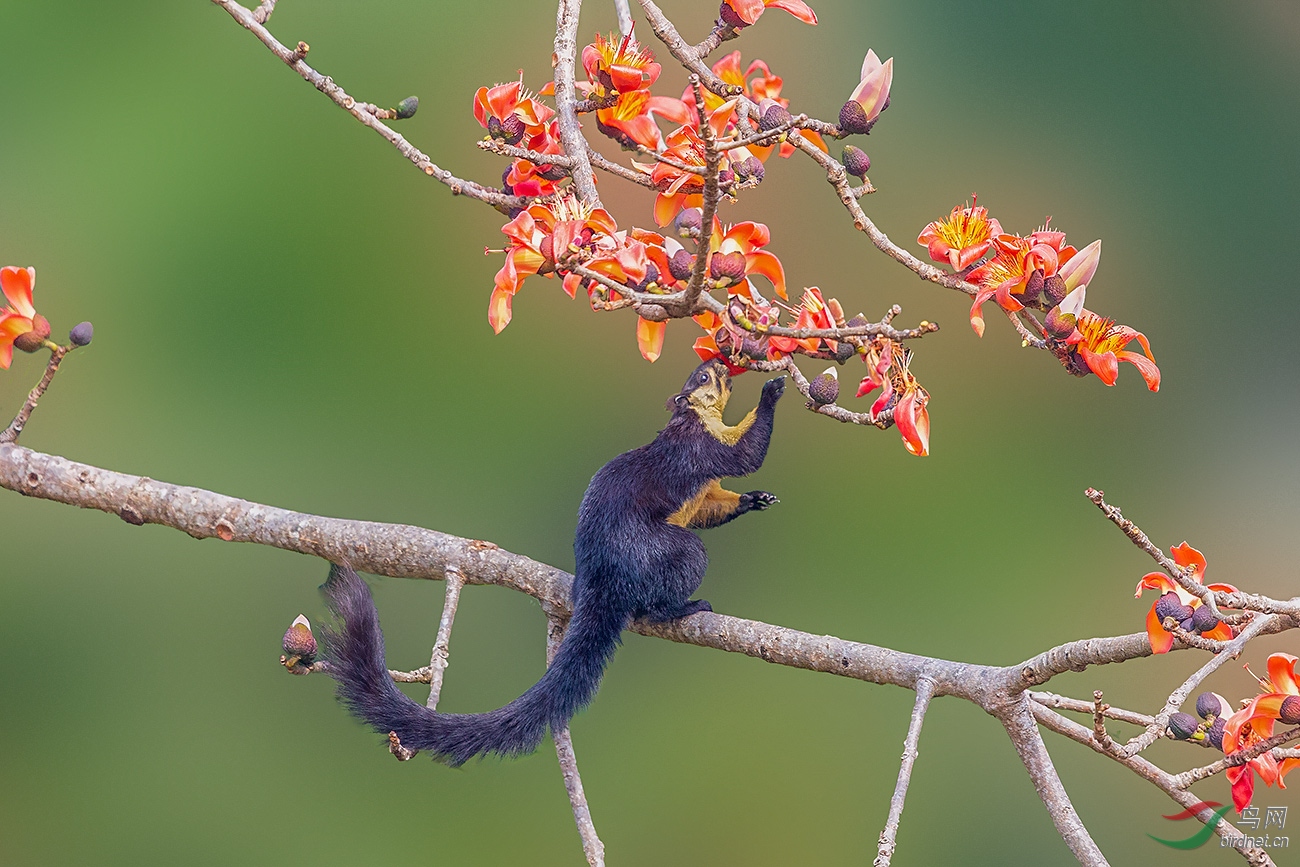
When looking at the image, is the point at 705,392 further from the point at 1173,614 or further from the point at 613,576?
the point at 1173,614

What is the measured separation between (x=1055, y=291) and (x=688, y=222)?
9.8 inches

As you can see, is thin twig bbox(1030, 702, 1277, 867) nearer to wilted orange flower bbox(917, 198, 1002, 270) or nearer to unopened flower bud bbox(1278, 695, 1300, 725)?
unopened flower bud bbox(1278, 695, 1300, 725)

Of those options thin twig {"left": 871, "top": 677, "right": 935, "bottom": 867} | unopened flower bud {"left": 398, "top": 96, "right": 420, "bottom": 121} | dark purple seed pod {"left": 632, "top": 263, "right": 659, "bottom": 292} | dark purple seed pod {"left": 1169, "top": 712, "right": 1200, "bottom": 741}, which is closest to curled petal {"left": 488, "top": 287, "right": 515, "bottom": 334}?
dark purple seed pod {"left": 632, "top": 263, "right": 659, "bottom": 292}

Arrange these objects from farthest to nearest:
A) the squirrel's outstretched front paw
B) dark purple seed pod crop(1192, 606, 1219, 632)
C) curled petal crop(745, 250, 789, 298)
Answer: the squirrel's outstretched front paw < curled petal crop(745, 250, 789, 298) < dark purple seed pod crop(1192, 606, 1219, 632)

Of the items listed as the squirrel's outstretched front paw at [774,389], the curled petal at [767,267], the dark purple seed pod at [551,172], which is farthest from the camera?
the squirrel's outstretched front paw at [774,389]

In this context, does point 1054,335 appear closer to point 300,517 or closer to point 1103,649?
point 1103,649

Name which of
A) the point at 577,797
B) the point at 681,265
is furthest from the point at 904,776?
the point at 681,265

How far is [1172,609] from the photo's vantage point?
69cm

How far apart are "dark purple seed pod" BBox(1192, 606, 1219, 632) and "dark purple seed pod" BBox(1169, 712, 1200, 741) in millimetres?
90

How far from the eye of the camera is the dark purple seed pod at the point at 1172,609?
0.69 metres

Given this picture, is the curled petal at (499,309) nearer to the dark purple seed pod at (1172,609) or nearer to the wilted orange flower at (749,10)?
the wilted orange flower at (749,10)

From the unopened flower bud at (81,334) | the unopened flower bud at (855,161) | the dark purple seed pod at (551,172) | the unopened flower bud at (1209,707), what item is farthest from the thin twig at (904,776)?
the unopened flower bud at (81,334)

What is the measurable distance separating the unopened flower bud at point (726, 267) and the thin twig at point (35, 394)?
1.87ft

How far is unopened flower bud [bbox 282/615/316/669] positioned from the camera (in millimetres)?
869
